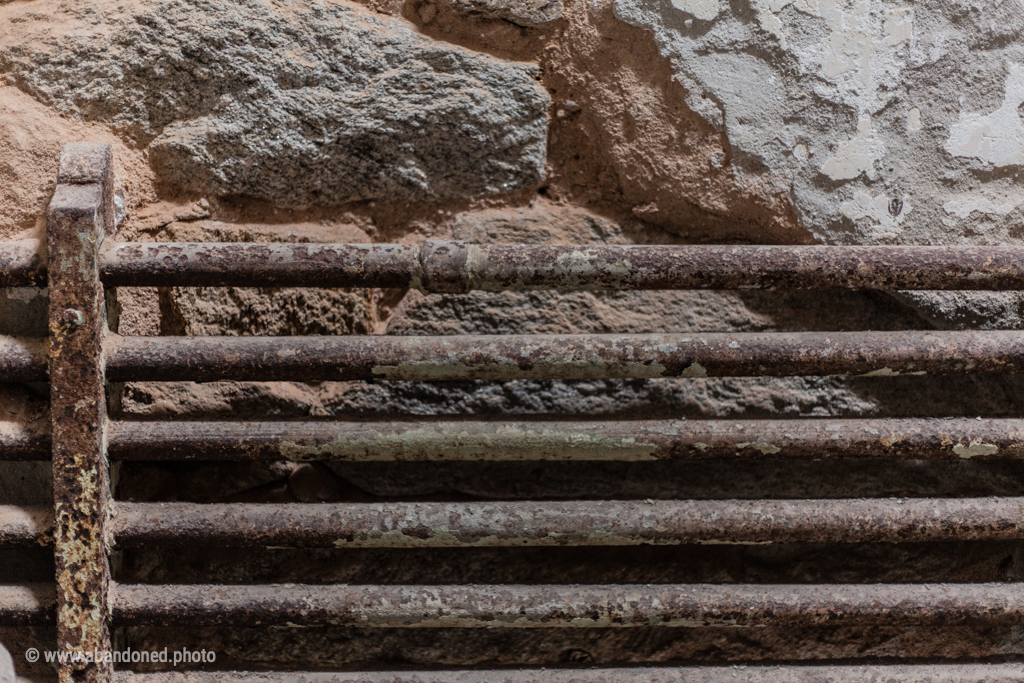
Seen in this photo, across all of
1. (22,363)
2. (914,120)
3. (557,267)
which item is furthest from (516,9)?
(22,363)

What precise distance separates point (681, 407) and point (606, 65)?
339mm

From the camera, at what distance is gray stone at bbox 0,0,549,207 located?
603 mm

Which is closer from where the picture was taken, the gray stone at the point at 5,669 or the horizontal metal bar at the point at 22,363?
the gray stone at the point at 5,669

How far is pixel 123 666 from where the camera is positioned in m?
0.58

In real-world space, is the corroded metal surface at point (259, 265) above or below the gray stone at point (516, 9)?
below

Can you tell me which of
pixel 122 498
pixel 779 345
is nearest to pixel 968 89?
pixel 779 345

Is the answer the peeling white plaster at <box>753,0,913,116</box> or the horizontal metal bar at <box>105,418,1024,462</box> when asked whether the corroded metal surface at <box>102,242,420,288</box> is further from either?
the peeling white plaster at <box>753,0,913,116</box>

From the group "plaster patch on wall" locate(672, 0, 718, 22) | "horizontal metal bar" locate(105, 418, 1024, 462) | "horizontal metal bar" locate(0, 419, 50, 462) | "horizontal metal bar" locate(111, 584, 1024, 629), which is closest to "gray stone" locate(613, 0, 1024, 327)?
"plaster patch on wall" locate(672, 0, 718, 22)

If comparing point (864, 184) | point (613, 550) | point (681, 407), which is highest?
point (864, 184)

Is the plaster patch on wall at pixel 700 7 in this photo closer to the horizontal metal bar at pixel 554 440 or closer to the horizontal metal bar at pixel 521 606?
the horizontal metal bar at pixel 554 440

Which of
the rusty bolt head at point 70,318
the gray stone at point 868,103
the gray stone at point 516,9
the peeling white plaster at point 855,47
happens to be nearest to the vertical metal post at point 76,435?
the rusty bolt head at point 70,318

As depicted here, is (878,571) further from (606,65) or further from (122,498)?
(122,498)

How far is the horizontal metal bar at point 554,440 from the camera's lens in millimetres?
541

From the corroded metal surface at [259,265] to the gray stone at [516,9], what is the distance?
0.27 meters
